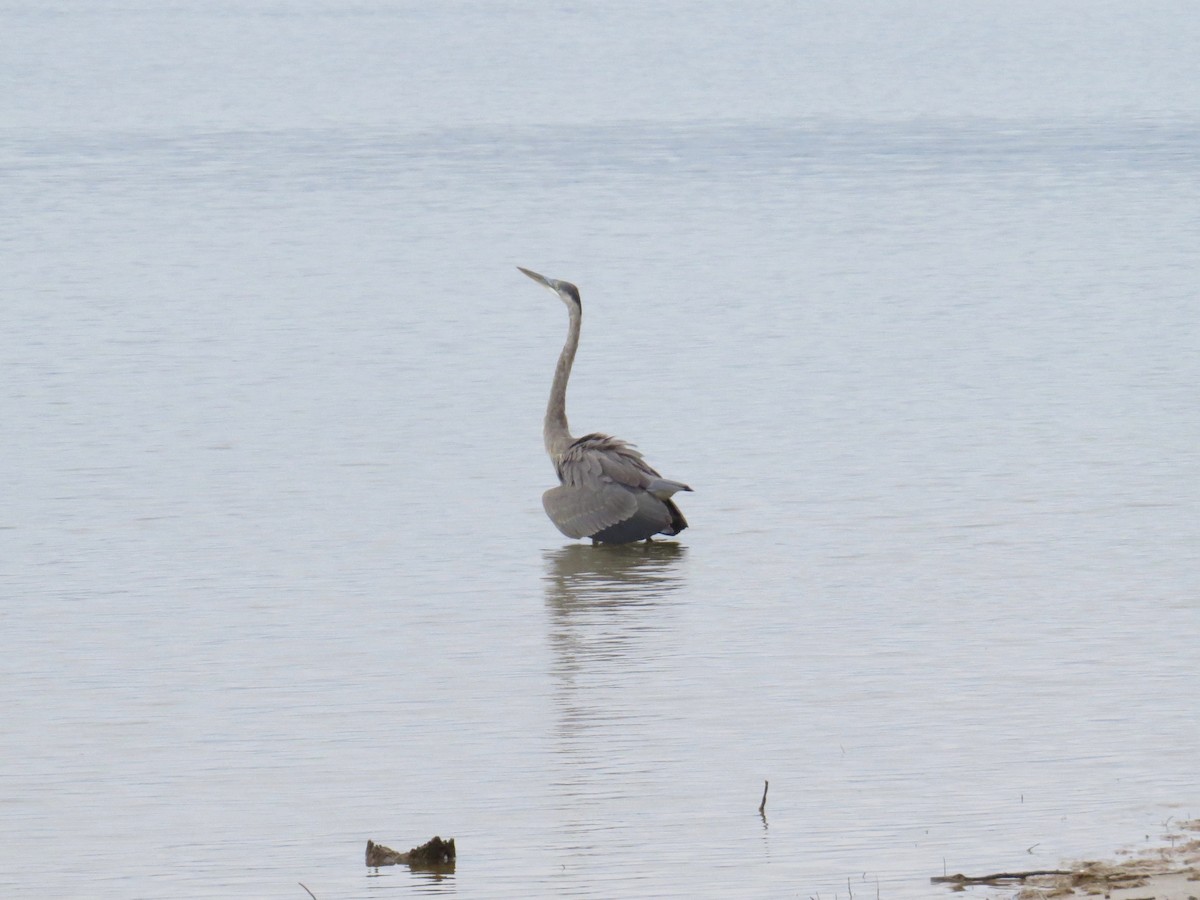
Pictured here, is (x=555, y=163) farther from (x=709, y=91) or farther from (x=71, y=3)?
(x=71, y=3)

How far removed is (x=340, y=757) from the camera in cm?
862

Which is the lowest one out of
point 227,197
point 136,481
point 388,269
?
point 136,481

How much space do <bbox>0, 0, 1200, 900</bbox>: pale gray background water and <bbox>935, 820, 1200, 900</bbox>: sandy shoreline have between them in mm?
274

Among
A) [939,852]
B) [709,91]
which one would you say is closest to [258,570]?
[939,852]

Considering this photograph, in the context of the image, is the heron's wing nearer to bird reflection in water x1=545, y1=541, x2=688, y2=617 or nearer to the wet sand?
bird reflection in water x1=545, y1=541, x2=688, y2=617

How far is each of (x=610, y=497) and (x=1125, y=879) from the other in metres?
6.54

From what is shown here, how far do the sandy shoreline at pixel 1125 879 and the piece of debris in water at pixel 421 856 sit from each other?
1668 millimetres

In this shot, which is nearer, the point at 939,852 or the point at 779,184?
the point at 939,852

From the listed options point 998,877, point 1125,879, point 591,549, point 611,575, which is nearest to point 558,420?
point 591,549

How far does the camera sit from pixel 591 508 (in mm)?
12812

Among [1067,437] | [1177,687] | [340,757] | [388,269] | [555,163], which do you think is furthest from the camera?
[555,163]

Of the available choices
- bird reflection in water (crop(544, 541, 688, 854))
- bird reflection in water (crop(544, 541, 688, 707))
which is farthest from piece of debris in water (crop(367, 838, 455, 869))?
bird reflection in water (crop(544, 541, 688, 707))

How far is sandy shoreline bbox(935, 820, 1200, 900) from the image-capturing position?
20.7ft

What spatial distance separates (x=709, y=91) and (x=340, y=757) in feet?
198
